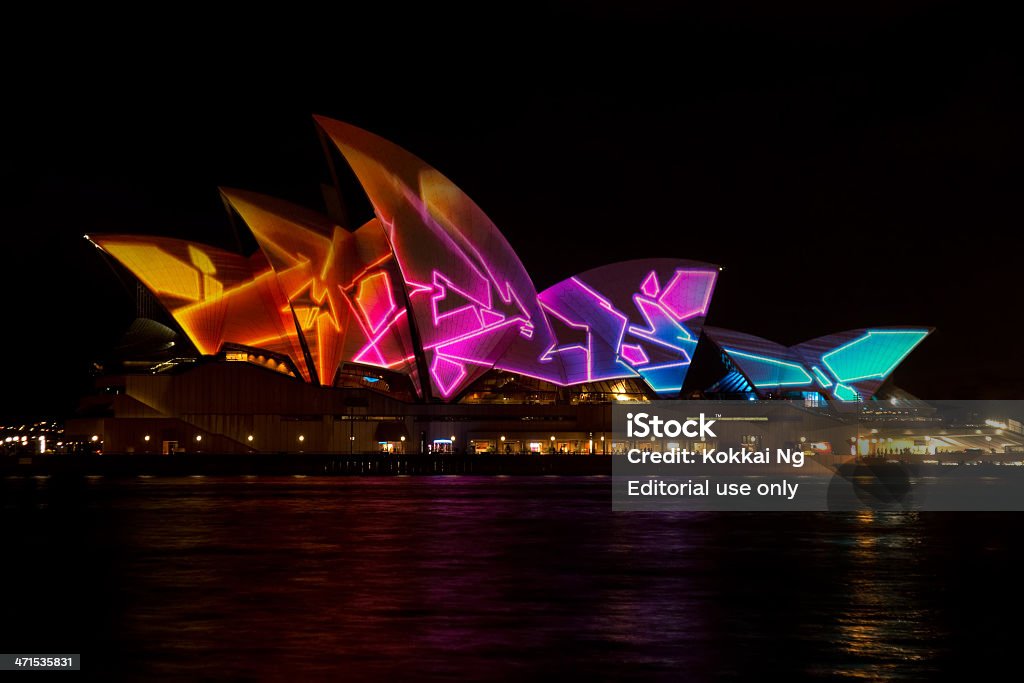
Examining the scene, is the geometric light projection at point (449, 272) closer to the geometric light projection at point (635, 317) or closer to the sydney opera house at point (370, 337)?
the sydney opera house at point (370, 337)

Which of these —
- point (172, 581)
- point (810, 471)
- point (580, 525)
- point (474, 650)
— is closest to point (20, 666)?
point (474, 650)

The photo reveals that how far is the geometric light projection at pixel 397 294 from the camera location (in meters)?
51.3

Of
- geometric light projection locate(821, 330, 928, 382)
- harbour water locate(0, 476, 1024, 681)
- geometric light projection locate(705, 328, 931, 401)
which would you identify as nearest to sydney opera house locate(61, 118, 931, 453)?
geometric light projection locate(705, 328, 931, 401)

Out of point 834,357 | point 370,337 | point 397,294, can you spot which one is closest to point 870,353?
point 834,357

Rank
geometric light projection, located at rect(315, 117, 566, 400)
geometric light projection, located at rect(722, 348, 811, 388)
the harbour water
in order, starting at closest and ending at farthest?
1. the harbour water
2. geometric light projection, located at rect(315, 117, 566, 400)
3. geometric light projection, located at rect(722, 348, 811, 388)

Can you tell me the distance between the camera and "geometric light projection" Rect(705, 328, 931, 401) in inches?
2655

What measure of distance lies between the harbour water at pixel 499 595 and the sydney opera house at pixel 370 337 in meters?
21.2

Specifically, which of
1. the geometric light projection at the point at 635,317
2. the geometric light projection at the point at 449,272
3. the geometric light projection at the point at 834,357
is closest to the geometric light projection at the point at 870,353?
the geometric light projection at the point at 834,357

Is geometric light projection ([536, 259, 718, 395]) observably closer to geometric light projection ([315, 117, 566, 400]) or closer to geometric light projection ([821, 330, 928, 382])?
geometric light projection ([315, 117, 566, 400])

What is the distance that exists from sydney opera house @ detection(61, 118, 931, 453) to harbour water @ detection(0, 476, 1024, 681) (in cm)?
2124

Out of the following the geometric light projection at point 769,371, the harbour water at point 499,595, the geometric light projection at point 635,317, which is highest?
the geometric light projection at point 635,317

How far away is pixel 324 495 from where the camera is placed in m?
39.2

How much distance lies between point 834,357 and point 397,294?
2883cm

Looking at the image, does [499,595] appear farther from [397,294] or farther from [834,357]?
[834,357]
